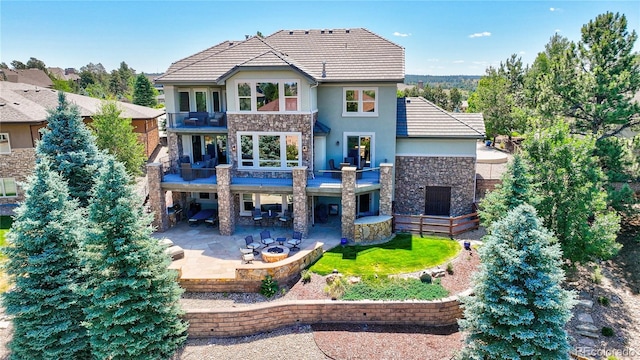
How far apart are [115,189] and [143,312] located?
13.6 feet

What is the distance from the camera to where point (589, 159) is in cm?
1723

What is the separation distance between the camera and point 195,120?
2164cm

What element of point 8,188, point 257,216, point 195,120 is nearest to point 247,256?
point 257,216

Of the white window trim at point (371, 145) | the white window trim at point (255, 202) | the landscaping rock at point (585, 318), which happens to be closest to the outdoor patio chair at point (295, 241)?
the white window trim at point (255, 202)

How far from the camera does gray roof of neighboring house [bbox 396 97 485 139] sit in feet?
70.3

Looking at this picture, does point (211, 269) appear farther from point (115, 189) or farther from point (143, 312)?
point (115, 189)

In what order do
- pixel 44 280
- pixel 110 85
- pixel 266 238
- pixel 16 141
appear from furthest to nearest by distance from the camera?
pixel 110 85 < pixel 16 141 < pixel 266 238 < pixel 44 280

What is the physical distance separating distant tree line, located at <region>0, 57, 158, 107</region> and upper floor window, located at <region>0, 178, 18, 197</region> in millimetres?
32411

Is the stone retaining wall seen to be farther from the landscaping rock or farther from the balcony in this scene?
the balcony

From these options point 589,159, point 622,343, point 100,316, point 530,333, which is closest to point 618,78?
point 589,159

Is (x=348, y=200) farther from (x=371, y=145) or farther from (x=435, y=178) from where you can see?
(x=435, y=178)

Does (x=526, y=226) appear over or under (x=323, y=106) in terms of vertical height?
under

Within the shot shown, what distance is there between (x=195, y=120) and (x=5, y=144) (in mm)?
13870

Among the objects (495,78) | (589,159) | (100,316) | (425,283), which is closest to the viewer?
(100,316)
